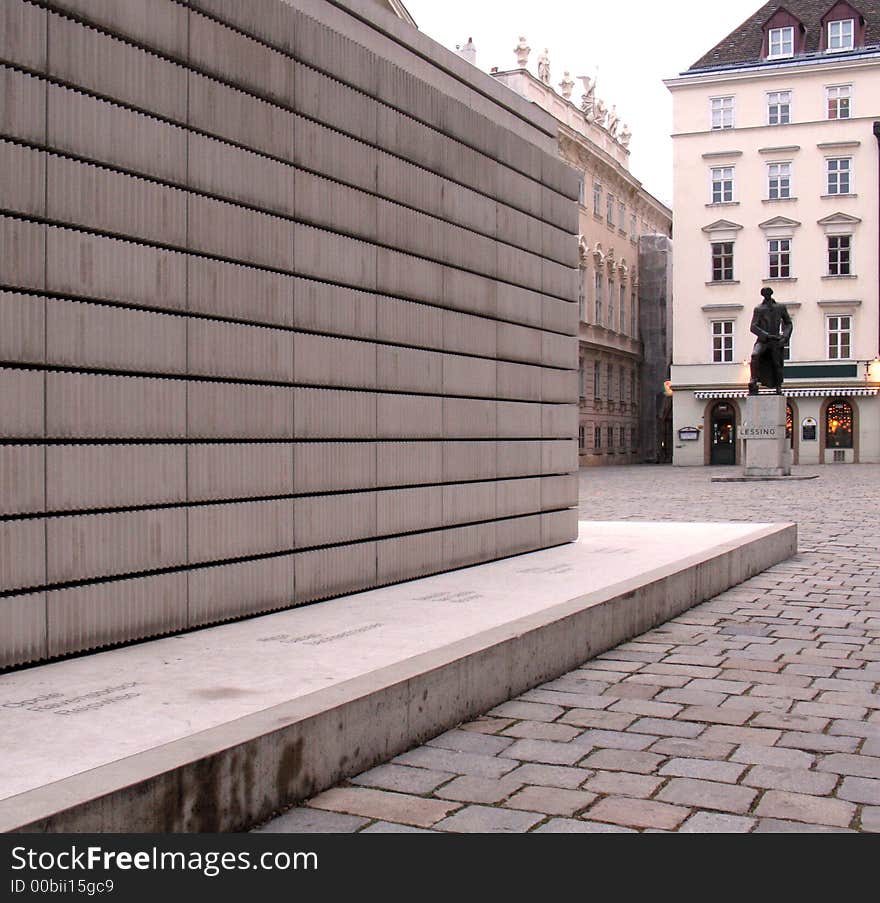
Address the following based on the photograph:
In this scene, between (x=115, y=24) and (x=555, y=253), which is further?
(x=555, y=253)

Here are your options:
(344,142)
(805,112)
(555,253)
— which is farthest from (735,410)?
(344,142)

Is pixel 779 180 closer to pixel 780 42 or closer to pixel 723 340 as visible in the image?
pixel 780 42

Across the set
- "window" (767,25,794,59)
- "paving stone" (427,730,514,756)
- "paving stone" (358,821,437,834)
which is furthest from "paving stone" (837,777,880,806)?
"window" (767,25,794,59)

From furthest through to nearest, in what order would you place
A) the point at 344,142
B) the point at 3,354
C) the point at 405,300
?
1. the point at 405,300
2. the point at 344,142
3. the point at 3,354

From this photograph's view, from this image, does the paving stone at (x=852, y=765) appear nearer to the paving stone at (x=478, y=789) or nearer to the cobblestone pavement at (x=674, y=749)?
the cobblestone pavement at (x=674, y=749)

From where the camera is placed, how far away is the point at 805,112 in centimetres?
5366

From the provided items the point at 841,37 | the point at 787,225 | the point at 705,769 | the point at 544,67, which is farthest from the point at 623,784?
the point at 841,37

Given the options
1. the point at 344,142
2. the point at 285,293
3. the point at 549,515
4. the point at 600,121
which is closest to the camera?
the point at 285,293

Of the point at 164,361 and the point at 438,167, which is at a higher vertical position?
the point at 438,167

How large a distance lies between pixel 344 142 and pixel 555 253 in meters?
3.76

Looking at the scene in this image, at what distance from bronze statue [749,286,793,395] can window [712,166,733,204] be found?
79.4 feet

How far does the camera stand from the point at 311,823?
4199 millimetres

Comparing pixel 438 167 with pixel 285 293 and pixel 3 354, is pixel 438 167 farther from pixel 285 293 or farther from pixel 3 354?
pixel 3 354

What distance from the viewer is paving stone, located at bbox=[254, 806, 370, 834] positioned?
4.12m
